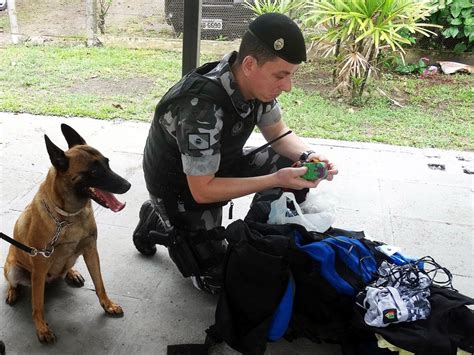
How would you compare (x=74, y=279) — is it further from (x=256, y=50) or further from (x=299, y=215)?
(x=256, y=50)

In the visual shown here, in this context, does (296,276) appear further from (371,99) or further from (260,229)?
(371,99)

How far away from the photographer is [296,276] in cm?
195

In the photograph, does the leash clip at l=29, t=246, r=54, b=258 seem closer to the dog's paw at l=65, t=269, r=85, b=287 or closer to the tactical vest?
the dog's paw at l=65, t=269, r=85, b=287

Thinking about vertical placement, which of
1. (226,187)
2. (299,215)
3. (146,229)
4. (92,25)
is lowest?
(146,229)

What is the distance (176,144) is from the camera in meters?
2.14

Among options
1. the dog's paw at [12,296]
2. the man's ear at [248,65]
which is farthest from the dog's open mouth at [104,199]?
the man's ear at [248,65]

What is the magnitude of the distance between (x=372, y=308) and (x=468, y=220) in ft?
5.63

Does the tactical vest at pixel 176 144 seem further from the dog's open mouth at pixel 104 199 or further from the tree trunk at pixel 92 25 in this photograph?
the tree trunk at pixel 92 25

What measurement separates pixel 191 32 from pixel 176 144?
1.23 meters

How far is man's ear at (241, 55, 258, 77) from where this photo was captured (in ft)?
6.29

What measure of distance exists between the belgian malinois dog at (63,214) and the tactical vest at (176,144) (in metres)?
0.28

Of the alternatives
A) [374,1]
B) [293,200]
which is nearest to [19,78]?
[374,1]

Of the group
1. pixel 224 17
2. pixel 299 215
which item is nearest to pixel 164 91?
pixel 224 17

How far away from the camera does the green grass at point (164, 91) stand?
177 inches
